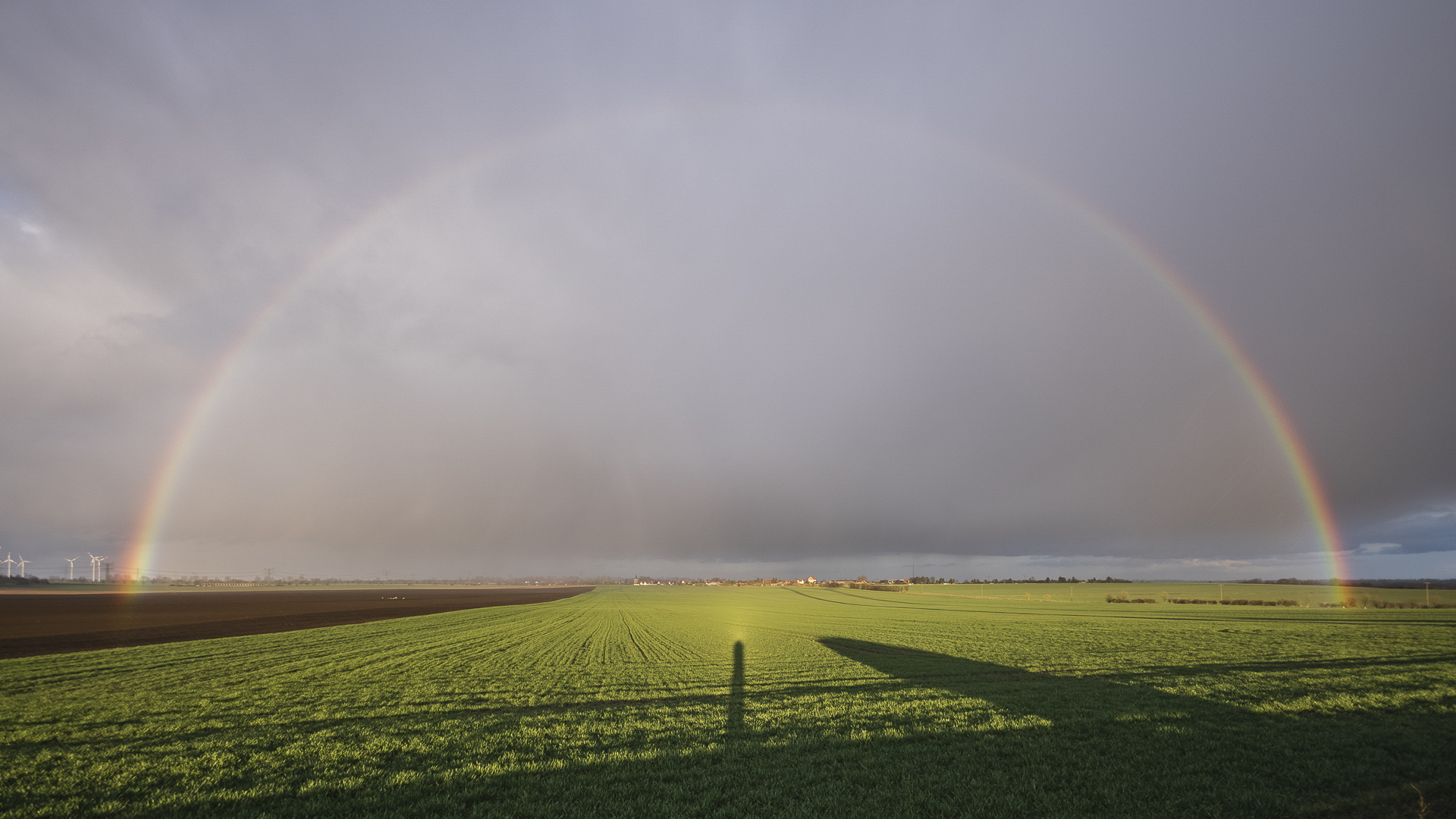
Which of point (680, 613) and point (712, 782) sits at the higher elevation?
point (712, 782)

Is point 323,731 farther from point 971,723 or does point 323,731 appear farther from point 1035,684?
point 1035,684

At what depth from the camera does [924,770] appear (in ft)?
34.3

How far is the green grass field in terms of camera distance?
9227 millimetres

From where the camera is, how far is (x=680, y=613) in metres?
63.8

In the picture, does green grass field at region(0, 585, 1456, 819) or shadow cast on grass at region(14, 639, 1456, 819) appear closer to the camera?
shadow cast on grass at region(14, 639, 1456, 819)

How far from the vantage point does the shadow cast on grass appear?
891 cm

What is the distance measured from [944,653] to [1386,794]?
61.8ft

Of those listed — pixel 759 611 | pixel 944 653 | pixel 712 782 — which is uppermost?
pixel 712 782

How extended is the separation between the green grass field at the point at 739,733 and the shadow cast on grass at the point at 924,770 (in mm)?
63

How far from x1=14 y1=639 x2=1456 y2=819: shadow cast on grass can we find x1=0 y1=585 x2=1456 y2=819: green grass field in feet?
0.21

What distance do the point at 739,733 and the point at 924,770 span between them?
13.9 ft

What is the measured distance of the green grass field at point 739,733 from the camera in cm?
923

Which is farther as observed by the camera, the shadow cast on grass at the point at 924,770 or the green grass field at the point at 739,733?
the green grass field at the point at 739,733

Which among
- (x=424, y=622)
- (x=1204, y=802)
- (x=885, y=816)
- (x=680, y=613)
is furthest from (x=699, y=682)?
(x=680, y=613)
